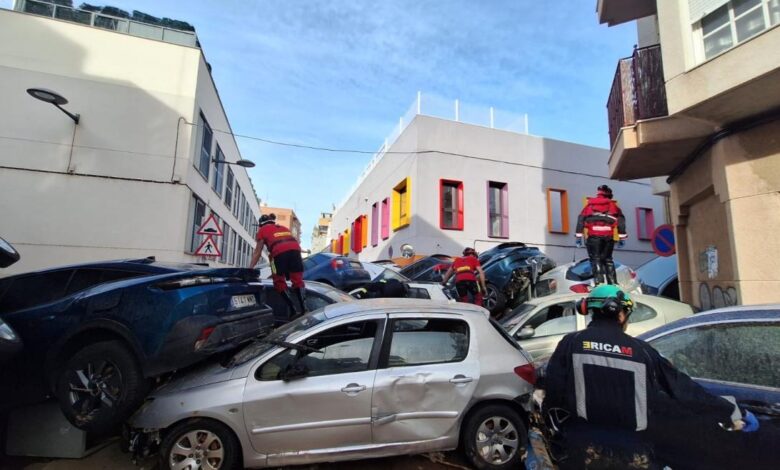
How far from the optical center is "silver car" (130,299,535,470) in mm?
3420

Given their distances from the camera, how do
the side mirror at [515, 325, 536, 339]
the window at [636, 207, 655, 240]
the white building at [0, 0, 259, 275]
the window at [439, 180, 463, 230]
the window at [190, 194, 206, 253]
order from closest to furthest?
the side mirror at [515, 325, 536, 339] < the white building at [0, 0, 259, 275] < the window at [190, 194, 206, 253] < the window at [439, 180, 463, 230] < the window at [636, 207, 655, 240]

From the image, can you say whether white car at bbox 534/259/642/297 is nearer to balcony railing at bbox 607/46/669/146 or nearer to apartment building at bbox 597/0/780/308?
apartment building at bbox 597/0/780/308

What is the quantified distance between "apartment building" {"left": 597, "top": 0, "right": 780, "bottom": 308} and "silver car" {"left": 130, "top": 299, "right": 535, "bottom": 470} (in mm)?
4520

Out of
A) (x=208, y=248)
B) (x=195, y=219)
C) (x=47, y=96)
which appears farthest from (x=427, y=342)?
(x=195, y=219)

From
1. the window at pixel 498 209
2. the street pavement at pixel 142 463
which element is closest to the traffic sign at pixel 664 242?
the street pavement at pixel 142 463

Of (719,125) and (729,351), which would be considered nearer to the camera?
(729,351)

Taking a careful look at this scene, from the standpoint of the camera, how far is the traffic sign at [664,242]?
9.50 meters

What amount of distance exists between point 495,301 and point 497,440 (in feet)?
17.8

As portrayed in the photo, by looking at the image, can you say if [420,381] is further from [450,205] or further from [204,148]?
[450,205]

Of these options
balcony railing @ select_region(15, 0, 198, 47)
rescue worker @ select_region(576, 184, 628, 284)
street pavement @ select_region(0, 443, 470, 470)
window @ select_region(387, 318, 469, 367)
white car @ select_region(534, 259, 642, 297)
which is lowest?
street pavement @ select_region(0, 443, 470, 470)

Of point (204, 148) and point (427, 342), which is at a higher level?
point (204, 148)

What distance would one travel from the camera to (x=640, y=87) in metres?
7.75

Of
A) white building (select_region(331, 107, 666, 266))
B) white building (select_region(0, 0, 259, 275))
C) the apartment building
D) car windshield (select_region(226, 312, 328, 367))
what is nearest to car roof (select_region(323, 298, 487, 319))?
car windshield (select_region(226, 312, 328, 367))

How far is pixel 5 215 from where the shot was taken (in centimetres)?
1108
